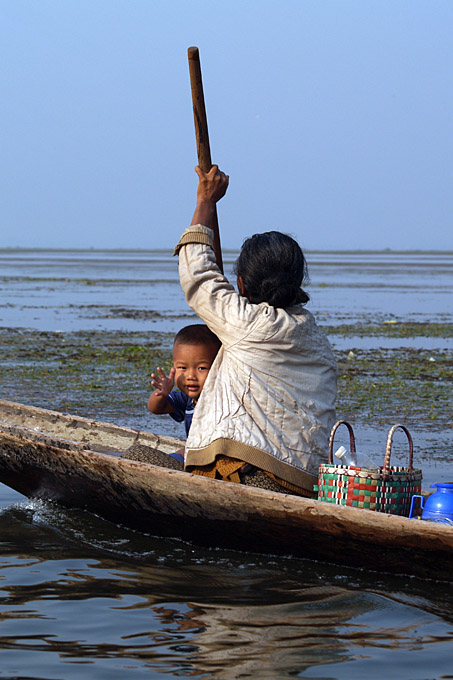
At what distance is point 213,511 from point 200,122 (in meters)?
1.92

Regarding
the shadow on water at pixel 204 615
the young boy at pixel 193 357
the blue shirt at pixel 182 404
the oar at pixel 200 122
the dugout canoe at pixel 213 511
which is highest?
the oar at pixel 200 122

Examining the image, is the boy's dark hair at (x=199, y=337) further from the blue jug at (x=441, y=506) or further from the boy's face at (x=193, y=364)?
the blue jug at (x=441, y=506)

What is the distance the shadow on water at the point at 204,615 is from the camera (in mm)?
3359

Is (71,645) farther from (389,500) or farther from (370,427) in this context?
(370,427)

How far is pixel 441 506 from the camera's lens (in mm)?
4227

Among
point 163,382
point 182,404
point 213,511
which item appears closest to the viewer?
point 213,511

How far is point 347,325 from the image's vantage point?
17234 mm

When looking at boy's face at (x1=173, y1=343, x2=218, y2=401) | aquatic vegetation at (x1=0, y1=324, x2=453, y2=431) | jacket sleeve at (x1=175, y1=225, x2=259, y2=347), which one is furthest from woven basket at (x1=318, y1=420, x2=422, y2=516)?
aquatic vegetation at (x1=0, y1=324, x2=453, y2=431)

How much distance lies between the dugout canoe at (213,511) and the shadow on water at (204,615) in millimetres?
99

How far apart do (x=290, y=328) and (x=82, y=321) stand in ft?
45.5

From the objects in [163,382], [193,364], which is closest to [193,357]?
[193,364]

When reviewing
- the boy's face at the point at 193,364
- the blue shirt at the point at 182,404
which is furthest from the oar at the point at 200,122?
the blue shirt at the point at 182,404

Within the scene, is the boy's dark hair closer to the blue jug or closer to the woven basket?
the woven basket

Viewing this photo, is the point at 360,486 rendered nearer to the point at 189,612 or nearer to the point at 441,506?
the point at 441,506
